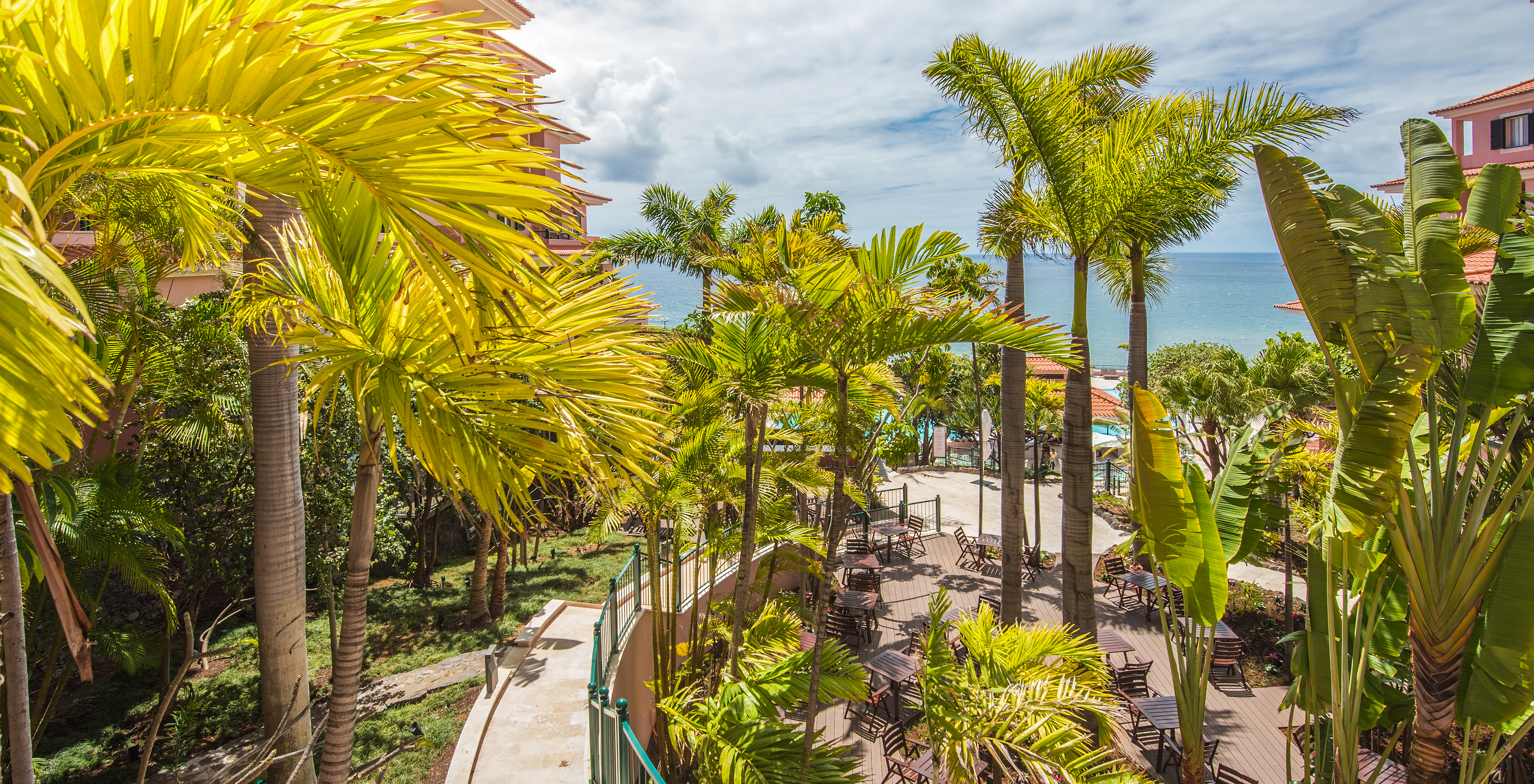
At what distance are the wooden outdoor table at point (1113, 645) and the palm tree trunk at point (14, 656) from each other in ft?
39.7

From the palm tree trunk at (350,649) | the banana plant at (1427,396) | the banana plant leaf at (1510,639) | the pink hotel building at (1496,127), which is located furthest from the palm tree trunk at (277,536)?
the pink hotel building at (1496,127)

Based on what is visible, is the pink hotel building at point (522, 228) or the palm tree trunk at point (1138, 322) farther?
the palm tree trunk at point (1138, 322)

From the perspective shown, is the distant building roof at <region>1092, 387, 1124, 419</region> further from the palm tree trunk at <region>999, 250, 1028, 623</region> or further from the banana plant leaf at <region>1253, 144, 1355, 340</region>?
the banana plant leaf at <region>1253, 144, 1355, 340</region>

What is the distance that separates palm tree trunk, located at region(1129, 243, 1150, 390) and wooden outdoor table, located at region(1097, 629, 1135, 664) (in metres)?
4.38

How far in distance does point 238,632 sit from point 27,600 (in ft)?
16.4

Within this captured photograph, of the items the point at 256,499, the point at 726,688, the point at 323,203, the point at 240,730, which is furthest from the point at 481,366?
the point at 240,730

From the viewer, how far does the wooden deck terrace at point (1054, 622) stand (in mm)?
9695

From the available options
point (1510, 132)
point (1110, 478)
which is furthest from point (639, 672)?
point (1510, 132)

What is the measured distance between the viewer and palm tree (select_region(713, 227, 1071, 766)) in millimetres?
5523

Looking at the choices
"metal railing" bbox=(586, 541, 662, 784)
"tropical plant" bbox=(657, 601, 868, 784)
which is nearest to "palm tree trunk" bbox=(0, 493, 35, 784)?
"metal railing" bbox=(586, 541, 662, 784)

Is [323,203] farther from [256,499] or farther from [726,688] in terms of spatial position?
[726,688]

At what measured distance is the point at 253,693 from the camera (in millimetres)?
9109

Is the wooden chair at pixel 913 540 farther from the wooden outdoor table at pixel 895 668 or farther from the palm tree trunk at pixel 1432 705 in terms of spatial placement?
the palm tree trunk at pixel 1432 705

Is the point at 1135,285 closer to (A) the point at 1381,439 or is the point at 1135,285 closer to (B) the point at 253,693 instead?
(A) the point at 1381,439
